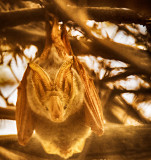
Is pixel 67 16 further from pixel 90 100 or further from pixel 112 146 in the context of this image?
pixel 112 146

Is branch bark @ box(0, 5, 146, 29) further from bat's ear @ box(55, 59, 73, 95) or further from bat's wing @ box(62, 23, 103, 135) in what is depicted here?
bat's ear @ box(55, 59, 73, 95)

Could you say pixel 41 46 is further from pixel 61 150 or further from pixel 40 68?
pixel 61 150

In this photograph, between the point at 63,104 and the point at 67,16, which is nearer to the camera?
the point at 63,104

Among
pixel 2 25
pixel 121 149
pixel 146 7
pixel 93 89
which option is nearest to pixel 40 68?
pixel 93 89

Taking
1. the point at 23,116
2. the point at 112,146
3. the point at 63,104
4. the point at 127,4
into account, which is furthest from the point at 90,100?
the point at 127,4

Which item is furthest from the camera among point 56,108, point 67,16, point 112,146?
point 67,16

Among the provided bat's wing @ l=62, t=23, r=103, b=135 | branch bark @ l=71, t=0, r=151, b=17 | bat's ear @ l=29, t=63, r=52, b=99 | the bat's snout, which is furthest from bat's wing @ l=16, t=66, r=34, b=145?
branch bark @ l=71, t=0, r=151, b=17
